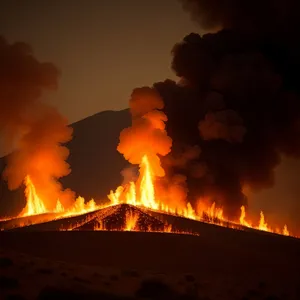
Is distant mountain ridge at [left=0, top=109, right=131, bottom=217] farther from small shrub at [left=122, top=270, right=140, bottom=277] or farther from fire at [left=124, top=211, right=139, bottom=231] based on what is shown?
small shrub at [left=122, top=270, right=140, bottom=277]

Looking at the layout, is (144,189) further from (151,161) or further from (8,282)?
(8,282)

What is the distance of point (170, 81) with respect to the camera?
49062mm

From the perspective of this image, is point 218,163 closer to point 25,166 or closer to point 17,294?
point 25,166

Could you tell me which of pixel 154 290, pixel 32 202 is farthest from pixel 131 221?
pixel 32 202

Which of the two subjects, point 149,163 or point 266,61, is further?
point 266,61

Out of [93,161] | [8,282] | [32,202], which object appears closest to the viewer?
[8,282]

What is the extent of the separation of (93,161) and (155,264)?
88262 millimetres

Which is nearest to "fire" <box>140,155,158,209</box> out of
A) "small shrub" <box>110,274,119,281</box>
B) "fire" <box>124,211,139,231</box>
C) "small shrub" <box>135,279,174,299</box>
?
"fire" <box>124,211,139,231</box>

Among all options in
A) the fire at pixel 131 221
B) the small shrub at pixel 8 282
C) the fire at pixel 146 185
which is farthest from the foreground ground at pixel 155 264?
the fire at pixel 146 185

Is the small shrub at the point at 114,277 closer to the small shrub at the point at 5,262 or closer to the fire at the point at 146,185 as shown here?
the small shrub at the point at 5,262

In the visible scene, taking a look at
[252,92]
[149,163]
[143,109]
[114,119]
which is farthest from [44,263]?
[114,119]

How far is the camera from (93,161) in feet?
357

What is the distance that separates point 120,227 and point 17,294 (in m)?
13.5

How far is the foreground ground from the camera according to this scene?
1658 centimetres
